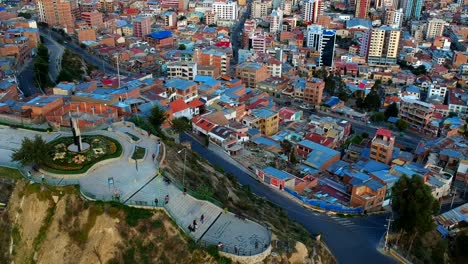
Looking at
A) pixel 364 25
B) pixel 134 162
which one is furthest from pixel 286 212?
pixel 364 25

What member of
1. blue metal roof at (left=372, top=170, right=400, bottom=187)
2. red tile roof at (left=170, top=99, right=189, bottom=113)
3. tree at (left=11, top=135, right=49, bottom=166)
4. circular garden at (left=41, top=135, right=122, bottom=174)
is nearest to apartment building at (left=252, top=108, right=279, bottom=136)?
red tile roof at (left=170, top=99, right=189, bottom=113)

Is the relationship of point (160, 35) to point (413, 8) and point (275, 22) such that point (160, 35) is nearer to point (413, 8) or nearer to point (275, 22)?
point (275, 22)

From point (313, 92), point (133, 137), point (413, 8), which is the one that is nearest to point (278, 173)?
point (133, 137)

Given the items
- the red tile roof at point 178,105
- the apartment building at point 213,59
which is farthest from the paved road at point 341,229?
the apartment building at point 213,59

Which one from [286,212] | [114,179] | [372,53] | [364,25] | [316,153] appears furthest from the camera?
[364,25]

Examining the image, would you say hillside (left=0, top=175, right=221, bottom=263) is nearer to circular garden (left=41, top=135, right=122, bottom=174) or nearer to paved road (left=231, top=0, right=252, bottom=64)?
circular garden (left=41, top=135, right=122, bottom=174)

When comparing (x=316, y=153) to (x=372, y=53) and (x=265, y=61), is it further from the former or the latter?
(x=372, y=53)
